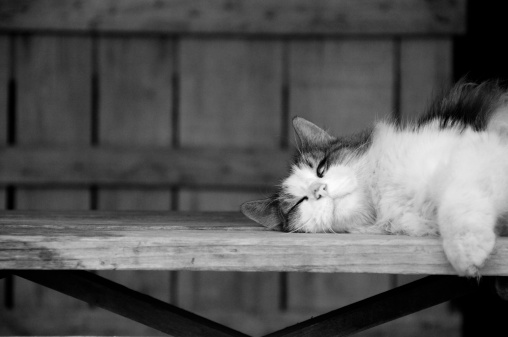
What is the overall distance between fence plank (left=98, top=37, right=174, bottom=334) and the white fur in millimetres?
1190

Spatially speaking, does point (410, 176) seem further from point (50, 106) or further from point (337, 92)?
point (50, 106)

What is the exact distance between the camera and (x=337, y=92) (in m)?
2.77

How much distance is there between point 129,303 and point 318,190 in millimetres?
533

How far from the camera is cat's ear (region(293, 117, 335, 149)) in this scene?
5.86 ft

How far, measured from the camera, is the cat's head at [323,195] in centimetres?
152

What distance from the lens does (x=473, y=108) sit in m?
1.57

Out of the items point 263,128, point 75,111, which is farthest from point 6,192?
point 263,128

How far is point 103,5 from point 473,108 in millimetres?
1692

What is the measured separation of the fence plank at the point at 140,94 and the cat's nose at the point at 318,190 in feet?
4.25

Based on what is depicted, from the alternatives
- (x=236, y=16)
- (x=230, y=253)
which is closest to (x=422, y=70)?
(x=236, y=16)

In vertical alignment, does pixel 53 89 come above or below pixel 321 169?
above

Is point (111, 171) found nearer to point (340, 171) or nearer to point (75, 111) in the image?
point (75, 111)

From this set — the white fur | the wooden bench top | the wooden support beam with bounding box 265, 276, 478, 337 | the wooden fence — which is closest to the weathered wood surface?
the wooden fence

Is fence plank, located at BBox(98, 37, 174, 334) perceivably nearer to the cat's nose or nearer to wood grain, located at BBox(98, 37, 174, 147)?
wood grain, located at BBox(98, 37, 174, 147)
